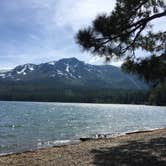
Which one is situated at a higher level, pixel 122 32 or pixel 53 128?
pixel 122 32

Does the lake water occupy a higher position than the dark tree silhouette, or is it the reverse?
the dark tree silhouette

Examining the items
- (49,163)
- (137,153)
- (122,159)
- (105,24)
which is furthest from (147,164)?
(105,24)

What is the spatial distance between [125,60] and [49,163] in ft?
15.6

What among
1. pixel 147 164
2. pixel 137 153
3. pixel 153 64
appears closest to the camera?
pixel 147 164

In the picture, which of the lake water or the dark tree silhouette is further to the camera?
the lake water

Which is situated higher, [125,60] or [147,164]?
[125,60]

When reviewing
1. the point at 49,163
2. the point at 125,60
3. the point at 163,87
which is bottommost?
the point at 49,163

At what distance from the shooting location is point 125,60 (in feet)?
49.5

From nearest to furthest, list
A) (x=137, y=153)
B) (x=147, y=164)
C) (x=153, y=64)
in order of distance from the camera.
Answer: (x=147, y=164) → (x=153, y=64) → (x=137, y=153)

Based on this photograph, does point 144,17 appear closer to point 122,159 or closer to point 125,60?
point 125,60

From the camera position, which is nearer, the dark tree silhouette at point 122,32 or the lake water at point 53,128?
the dark tree silhouette at point 122,32

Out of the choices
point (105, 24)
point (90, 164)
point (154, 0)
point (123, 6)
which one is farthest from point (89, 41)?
point (90, 164)

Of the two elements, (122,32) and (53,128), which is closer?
(122,32)

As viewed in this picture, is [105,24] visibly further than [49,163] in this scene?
No
